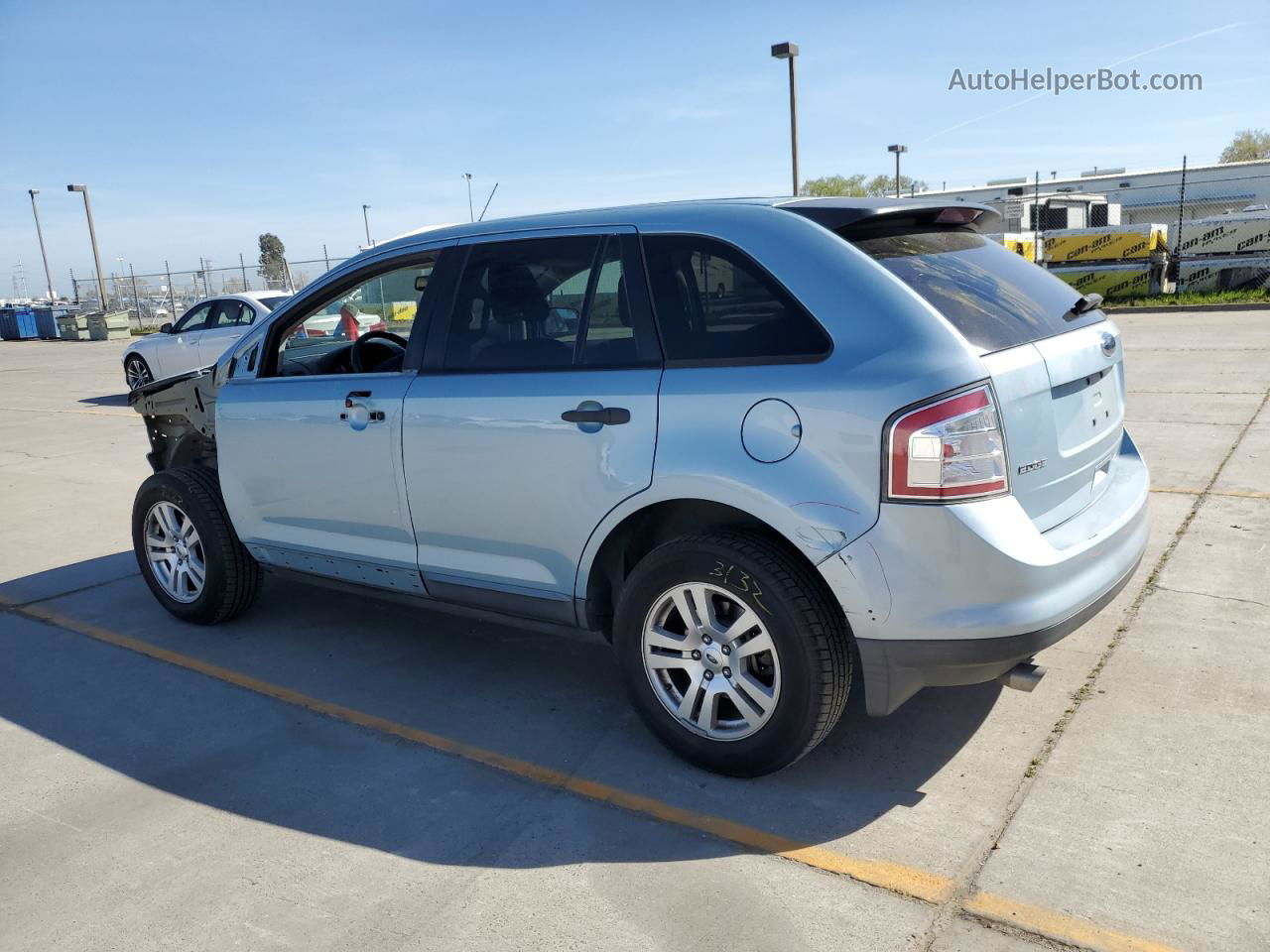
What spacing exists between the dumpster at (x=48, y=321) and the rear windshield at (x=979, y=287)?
4096 centimetres

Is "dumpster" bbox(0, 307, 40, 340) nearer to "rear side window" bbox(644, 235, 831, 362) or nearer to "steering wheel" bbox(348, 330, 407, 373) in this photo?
"steering wheel" bbox(348, 330, 407, 373)

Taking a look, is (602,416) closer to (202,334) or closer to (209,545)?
(209,545)

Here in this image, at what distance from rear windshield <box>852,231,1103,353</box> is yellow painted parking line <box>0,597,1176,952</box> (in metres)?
1.52

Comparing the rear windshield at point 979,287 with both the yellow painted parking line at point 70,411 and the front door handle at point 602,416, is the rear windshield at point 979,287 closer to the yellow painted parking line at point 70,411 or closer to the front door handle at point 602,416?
the front door handle at point 602,416

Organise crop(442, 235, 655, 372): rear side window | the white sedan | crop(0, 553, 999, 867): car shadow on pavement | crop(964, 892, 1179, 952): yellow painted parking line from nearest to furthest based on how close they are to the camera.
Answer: crop(964, 892, 1179, 952): yellow painted parking line → crop(0, 553, 999, 867): car shadow on pavement → crop(442, 235, 655, 372): rear side window → the white sedan

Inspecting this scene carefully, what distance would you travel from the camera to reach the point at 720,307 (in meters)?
3.33

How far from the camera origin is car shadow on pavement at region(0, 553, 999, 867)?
3.19m

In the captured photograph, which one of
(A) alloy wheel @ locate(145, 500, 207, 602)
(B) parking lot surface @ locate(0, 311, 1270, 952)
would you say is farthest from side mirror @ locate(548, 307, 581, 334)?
(A) alloy wheel @ locate(145, 500, 207, 602)

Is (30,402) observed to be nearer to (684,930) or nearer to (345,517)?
(345,517)

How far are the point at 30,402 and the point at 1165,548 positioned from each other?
16244 mm

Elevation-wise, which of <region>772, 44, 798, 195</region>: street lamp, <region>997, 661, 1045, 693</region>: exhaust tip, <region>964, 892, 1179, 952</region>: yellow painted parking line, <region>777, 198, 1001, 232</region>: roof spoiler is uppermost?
<region>772, 44, 798, 195</region>: street lamp

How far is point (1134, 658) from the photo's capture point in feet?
13.4

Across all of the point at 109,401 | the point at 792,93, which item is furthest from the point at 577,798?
the point at 792,93

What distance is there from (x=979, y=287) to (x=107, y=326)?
3870 cm
